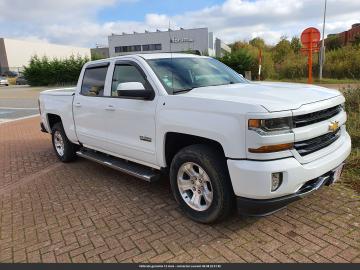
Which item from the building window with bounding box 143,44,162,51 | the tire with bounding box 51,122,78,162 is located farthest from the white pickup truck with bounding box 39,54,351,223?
the building window with bounding box 143,44,162,51

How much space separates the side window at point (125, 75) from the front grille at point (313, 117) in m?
1.88

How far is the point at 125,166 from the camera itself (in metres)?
4.78

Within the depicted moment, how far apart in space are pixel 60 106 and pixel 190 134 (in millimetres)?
3498

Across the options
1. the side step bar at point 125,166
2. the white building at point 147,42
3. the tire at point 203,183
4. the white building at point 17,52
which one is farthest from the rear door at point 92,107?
the white building at point 17,52

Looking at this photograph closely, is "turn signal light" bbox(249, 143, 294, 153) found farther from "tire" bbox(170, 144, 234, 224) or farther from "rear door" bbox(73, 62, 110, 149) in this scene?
"rear door" bbox(73, 62, 110, 149)

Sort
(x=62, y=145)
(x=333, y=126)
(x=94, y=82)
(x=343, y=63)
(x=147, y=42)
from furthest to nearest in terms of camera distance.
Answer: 1. (x=147, y=42)
2. (x=343, y=63)
3. (x=62, y=145)
4. (x=94, y=82)
5. (x=333, y=126)

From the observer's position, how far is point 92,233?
3.77 m

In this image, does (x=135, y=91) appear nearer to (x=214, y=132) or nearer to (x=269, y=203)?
(x=214, y=132)

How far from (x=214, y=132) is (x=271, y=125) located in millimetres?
538

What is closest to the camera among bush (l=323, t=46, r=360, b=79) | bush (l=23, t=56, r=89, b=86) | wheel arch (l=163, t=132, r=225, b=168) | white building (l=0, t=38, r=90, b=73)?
wheel arch (l=163, t=132, r=225, b=168)

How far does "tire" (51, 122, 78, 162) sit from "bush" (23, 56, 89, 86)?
30.7 meters

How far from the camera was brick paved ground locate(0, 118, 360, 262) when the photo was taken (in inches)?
128

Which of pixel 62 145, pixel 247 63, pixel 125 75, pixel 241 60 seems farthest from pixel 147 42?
pixel 125 75

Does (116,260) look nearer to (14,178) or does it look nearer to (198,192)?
(198,192)
